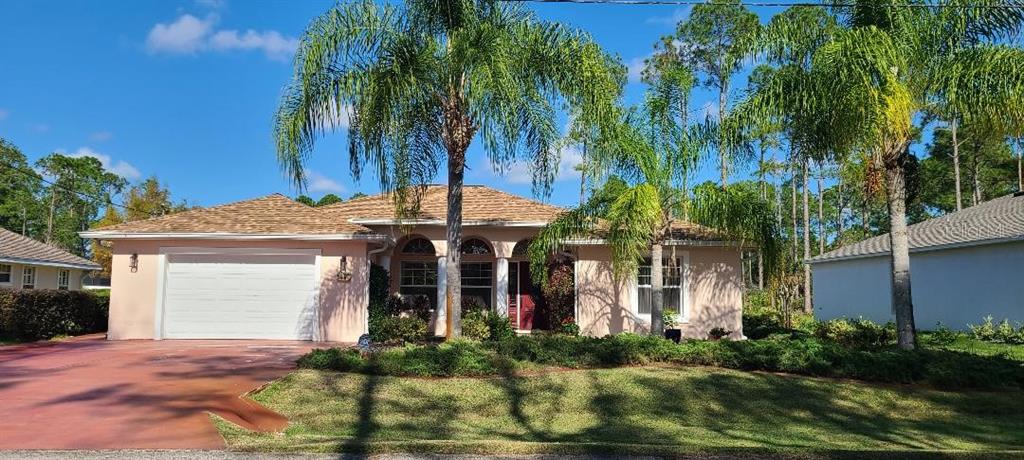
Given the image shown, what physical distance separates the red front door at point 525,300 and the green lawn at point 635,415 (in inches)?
293

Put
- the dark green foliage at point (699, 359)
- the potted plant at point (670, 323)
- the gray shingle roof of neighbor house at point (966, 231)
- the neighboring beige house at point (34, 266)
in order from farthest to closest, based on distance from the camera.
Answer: the neighboring beige house at point (34, 266), the gray shingle roof of neighbor house at point (966, 231), the potted plant at point (670, 323), the dark green foliage at point (699, 359)

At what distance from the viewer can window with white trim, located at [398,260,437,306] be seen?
18031 millimetres

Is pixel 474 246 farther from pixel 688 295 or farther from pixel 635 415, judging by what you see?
pixel 635 415

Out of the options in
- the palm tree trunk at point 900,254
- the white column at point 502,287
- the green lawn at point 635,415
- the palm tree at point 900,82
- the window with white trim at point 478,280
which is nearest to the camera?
the green lawn at point 635,415

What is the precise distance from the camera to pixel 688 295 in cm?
1659

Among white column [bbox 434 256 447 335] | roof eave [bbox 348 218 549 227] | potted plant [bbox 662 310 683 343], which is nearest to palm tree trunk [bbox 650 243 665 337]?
potted plant [bbox 662 310 683 343]

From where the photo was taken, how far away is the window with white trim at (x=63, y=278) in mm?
26027

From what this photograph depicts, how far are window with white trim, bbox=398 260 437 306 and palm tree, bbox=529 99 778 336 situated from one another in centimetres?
Result: 468

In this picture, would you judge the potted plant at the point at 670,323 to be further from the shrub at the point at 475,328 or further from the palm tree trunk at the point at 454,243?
the palm tree trunk at the point at 454,243

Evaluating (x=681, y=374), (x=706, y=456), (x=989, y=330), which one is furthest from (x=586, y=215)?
(x=989, y=330)

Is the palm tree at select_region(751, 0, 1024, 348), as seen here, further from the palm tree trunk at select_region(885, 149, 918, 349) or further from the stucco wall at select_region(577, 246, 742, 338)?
the stucco wall at select_region(577, 246, 742, 338)

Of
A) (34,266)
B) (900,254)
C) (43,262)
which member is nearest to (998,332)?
(900,254)

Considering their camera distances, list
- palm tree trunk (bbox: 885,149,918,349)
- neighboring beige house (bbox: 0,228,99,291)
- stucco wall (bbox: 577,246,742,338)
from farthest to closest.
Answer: neighboring beige house (bbox: 0,228,99,291) → stucco wall (bbox: 577,246,742,338) → palm tree trunk (bbox: 885,149,918,349)

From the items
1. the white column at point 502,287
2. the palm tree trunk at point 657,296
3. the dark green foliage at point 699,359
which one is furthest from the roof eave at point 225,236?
the palm tree trunk at point 657,296
